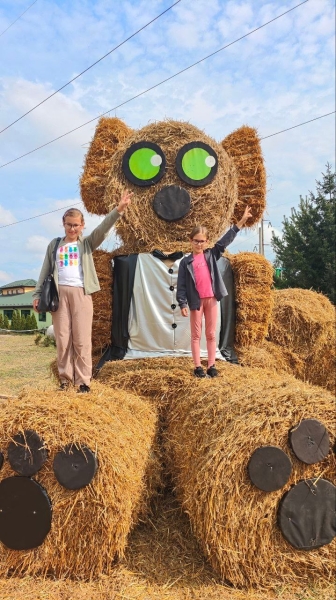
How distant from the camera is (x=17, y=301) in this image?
2941 cm

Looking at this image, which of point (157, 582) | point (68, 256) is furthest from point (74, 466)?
point (68, 256)

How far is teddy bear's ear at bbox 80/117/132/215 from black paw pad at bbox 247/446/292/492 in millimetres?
2829

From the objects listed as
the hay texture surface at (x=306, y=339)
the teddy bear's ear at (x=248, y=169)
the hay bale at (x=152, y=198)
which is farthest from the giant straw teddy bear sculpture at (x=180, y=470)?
the teddy bear's ear at (x=248, y=169)

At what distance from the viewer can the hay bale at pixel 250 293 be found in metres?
4.21

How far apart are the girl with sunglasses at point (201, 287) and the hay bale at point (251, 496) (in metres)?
1.04

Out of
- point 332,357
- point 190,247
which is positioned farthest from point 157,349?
point 332,357

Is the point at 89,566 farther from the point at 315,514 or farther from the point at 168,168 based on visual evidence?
the point at 168,168

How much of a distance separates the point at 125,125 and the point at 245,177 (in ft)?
4.37

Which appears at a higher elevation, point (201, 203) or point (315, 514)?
point (201, 203)

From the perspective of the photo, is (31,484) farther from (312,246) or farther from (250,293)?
(312,246)

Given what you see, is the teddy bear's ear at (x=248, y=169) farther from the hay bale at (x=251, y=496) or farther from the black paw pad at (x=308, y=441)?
the black paw pad at (x=308, y=441)

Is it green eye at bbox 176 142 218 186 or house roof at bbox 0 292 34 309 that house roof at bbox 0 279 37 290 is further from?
green eye at bbox 176 142 218 186

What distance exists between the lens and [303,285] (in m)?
15.9

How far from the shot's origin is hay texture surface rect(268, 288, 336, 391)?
201 inches
